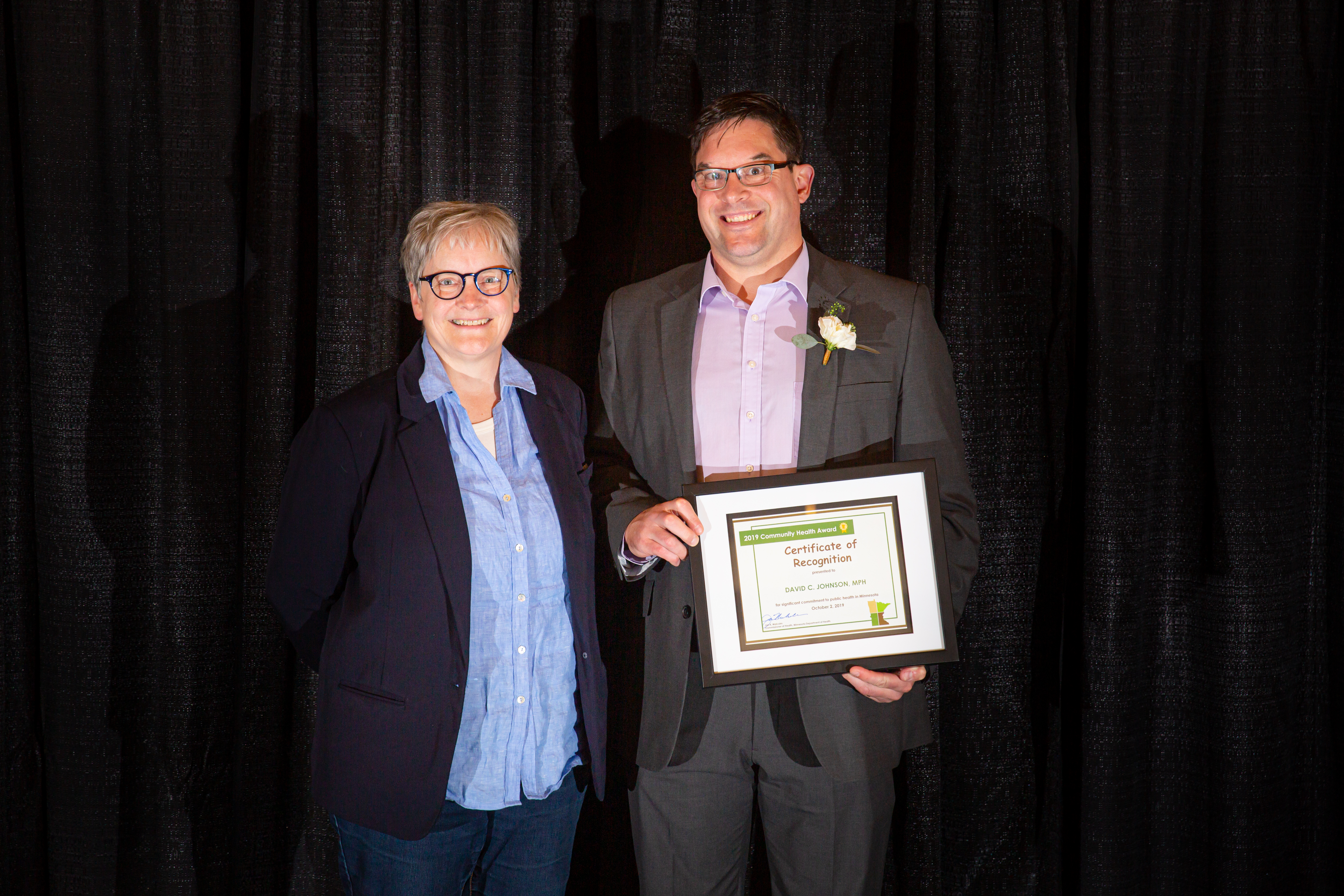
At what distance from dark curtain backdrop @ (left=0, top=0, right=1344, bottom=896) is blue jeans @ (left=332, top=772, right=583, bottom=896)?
0.61 metres

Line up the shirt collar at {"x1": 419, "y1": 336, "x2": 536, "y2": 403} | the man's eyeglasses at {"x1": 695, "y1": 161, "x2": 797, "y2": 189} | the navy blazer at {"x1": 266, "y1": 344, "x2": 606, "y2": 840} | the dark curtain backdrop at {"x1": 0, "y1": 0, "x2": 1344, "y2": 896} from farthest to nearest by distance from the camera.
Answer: the dark curtain backdrop at {"x1": 0, "y1": 0, "x2": 1344, "y2": 896}, the man's eyeglasses at {"x1": 695, "y1": 161, "x2": 797, "y2": 189}, the shirt collar at {"x1": 419, "y1": 336, "x2": 536, "y2": 403}, the navy blazer at {"x1": 266, "y1": 344, "x2": 606, "y2": 840}

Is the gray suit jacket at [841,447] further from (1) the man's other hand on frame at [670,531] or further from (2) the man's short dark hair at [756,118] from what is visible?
(2) the man's short dark hair at [756,118]

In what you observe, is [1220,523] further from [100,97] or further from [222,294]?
[100,97]

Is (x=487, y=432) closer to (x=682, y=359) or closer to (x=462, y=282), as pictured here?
(x=462, y=282)

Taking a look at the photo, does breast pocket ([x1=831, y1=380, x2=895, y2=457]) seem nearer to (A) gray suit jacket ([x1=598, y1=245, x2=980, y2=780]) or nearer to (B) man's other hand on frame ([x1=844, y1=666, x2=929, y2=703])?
(A) gray suit jacket ([x1=598, y1=245, x2=980, y2=780])

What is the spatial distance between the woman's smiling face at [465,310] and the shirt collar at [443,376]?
0.08 feet

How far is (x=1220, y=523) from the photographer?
2.34 m

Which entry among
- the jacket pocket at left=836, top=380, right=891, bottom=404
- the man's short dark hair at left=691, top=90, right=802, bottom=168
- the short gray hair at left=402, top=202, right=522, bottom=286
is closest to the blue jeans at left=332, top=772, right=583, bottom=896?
the jacket pocket at left=836, top=380, right=891, bottom=404

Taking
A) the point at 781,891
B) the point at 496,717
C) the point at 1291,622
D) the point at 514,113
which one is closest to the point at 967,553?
the point at 781,891

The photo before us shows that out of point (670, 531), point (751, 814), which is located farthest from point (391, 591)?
point (751, 814)

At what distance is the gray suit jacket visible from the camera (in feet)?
5.60

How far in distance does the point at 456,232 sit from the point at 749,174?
57 cm

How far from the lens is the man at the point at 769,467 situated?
5.63ft

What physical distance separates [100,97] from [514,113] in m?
1.01
